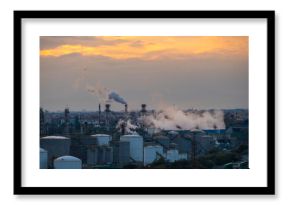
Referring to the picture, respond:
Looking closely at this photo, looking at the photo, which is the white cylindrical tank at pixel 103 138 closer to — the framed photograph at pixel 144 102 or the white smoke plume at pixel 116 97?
the framed photograph at pixel 144 102

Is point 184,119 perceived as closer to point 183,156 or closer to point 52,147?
point 183,156

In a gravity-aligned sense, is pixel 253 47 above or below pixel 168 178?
above

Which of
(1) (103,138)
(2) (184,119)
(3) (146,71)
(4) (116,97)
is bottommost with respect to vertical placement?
(1) (103,138)

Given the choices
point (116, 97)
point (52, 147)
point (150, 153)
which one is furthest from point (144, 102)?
point (52, 147)

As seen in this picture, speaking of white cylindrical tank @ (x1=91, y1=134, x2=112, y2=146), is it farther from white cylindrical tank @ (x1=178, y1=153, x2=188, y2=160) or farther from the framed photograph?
white cylindrical tank @ (x1=178, y1=153, x2=188, y2=160)

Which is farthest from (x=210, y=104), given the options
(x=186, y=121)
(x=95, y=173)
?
(x=95, y=173)
